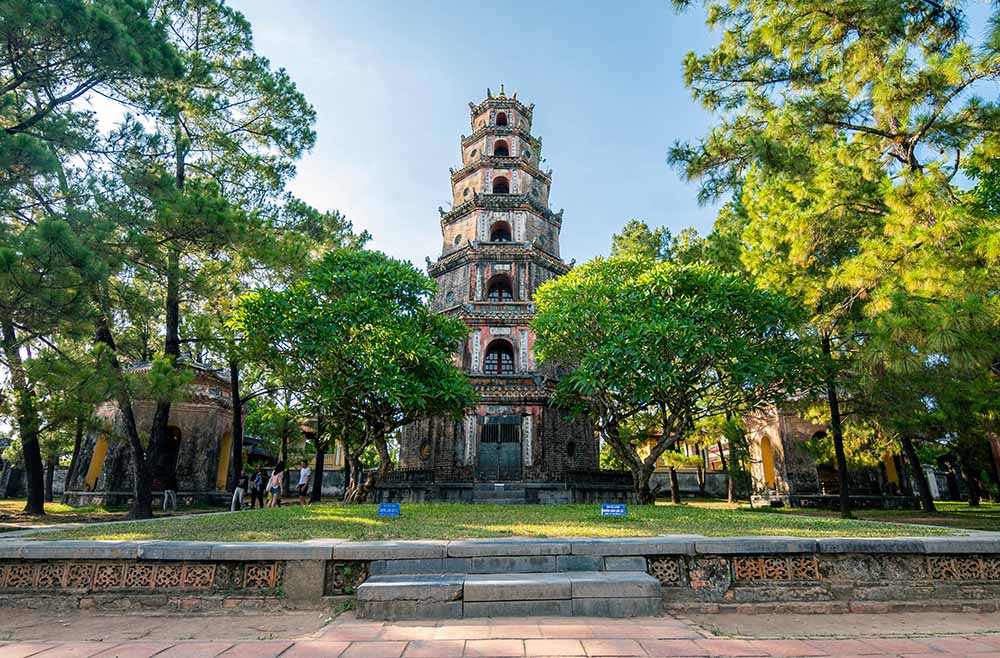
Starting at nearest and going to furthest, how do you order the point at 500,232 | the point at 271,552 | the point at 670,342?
1. the point at 271,552
2. the point at 670,342
3. the point at 500,232

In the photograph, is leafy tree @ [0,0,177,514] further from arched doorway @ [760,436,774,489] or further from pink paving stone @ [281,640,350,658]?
arched doorway @ [760,436,774,489]

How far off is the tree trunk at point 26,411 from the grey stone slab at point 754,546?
11.3 m

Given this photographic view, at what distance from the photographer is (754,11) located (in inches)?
390

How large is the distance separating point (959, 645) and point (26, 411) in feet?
58.2

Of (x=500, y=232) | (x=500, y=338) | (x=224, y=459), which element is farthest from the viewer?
(x=500, y=232)

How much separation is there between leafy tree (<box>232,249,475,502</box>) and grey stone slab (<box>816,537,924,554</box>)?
11.3m

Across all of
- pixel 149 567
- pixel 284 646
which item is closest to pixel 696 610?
pixel 284 646

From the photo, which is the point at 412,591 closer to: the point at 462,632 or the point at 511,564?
the point at 462,632

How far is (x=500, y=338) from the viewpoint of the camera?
75.7 feet

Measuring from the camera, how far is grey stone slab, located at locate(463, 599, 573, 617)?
5055 mm

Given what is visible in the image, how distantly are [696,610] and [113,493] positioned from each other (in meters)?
21.1

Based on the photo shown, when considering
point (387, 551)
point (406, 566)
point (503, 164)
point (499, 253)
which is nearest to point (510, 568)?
point (406, 566)

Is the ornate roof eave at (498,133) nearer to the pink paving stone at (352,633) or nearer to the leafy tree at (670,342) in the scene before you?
the leafy tree at (670,342)

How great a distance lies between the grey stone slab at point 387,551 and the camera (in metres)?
5.73
